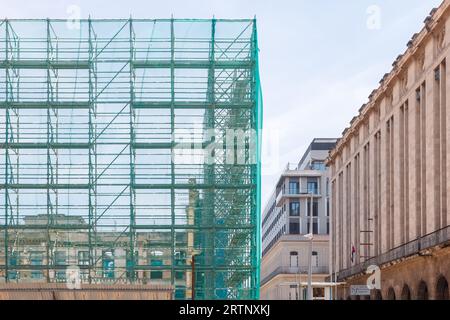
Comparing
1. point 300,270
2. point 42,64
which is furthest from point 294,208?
point 42,64

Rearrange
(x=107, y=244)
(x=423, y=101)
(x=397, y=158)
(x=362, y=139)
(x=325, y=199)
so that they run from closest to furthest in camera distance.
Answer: (x=107, y=244) → (x=423, y=101) → (x=397, y=158) → (x=362, y=139) → (x=325, y=199)

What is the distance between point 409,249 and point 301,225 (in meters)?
83.4

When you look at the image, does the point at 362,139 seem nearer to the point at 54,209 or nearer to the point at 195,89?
the point at 195,89

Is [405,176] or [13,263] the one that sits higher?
[405,176]

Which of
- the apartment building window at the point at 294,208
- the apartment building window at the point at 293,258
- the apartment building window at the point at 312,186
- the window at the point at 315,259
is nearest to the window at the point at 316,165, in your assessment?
the apartment building window at the point at 312,186

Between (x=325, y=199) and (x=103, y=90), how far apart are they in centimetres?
9705

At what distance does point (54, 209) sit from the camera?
167ft

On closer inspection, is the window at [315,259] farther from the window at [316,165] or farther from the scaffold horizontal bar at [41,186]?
the scaffold horizontal bar at [41,186]

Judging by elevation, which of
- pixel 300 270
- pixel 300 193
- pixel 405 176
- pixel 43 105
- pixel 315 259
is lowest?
pixel 300 270

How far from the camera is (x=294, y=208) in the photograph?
475ft

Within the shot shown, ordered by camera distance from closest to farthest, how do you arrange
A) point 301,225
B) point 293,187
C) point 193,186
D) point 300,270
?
1. point 193,186
2. point 300,270
3. point 301,225
4. point 293,187

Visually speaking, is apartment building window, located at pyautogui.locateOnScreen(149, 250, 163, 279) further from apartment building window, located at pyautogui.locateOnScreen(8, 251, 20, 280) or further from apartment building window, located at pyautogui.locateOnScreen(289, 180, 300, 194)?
apartment building window, located at pyautogui.locateOnScreen(289, 180, 300, 194)

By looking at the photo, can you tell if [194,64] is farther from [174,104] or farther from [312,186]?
[312,186]
